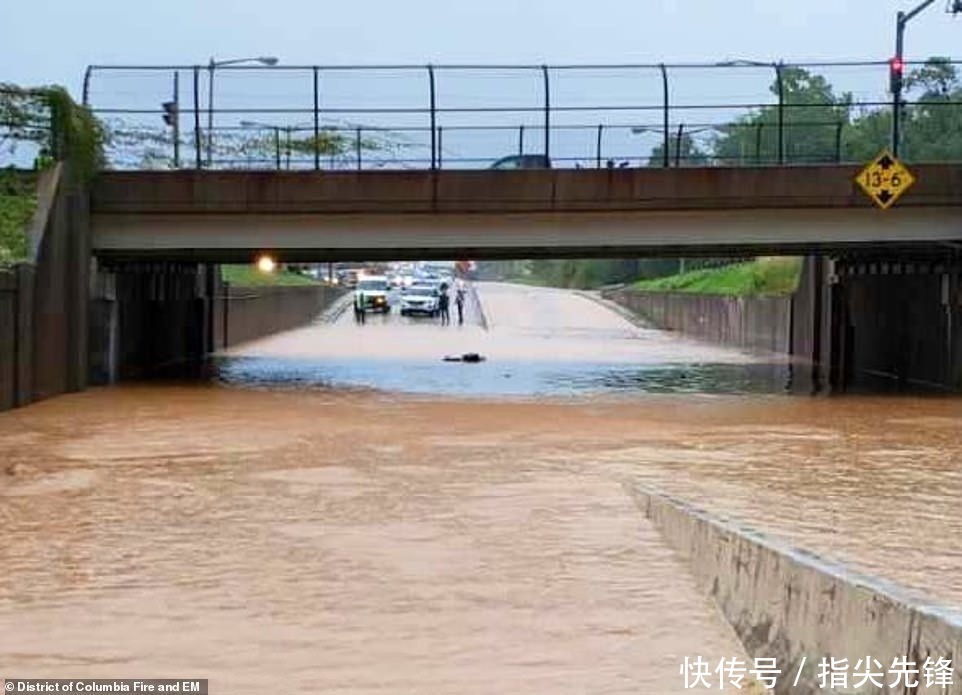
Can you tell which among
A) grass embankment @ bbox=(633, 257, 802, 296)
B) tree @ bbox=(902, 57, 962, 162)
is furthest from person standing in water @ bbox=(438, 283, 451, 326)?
tree @ bbox=(902, 57, 962, 162)

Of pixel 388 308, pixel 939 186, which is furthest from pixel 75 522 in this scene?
pixel 388 308

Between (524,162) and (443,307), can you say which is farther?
(443,307)

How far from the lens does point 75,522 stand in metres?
14.7

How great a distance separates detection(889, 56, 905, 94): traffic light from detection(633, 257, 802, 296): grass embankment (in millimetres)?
26764

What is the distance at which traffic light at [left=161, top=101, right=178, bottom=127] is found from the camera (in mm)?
35188

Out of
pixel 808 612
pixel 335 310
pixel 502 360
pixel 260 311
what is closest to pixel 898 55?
pixel 502 360

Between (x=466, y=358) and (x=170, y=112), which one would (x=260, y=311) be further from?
(x=170, y=112)

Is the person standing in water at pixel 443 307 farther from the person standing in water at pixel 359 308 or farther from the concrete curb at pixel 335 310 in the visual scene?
the concrete curb at pixel 335 310

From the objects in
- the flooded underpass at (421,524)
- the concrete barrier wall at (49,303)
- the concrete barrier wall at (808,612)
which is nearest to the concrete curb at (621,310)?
the flooded underpass at (421,524)

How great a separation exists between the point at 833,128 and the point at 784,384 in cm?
830

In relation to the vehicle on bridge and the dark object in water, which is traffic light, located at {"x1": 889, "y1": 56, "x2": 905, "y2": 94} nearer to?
the dark object in water

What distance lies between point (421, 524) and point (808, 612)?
23.9 feet

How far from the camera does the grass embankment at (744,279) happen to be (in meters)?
67.4

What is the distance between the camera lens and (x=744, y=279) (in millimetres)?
77312
